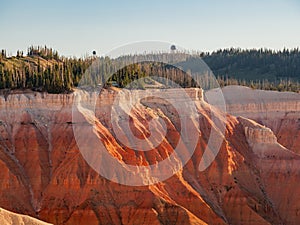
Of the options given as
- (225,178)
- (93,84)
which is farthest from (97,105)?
(225,178)

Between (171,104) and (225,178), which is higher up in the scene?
(171,104)

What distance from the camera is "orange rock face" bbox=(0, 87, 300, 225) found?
297ft

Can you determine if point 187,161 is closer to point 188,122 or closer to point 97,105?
point 188,122

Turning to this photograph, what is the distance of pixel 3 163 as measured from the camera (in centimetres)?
9169

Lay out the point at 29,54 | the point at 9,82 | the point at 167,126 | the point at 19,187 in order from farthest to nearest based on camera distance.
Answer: the point at 29,54 → the point at 167,126 → the point at 9,82 → the point at 19,187

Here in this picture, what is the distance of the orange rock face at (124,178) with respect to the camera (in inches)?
3563

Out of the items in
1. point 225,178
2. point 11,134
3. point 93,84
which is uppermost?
point 93,84

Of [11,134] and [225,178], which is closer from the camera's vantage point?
[11,134]

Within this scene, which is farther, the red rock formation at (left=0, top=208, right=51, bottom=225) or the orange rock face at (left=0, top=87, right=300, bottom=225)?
the orange rock face at (left=0, top=87, right=300, bottom=225)

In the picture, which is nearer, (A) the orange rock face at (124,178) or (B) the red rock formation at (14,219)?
(B) the red rock formation at (14,219)

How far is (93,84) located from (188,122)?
15.9m

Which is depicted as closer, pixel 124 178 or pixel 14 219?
pixel 14 219

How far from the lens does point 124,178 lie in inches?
3706

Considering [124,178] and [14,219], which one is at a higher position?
[14,219]
